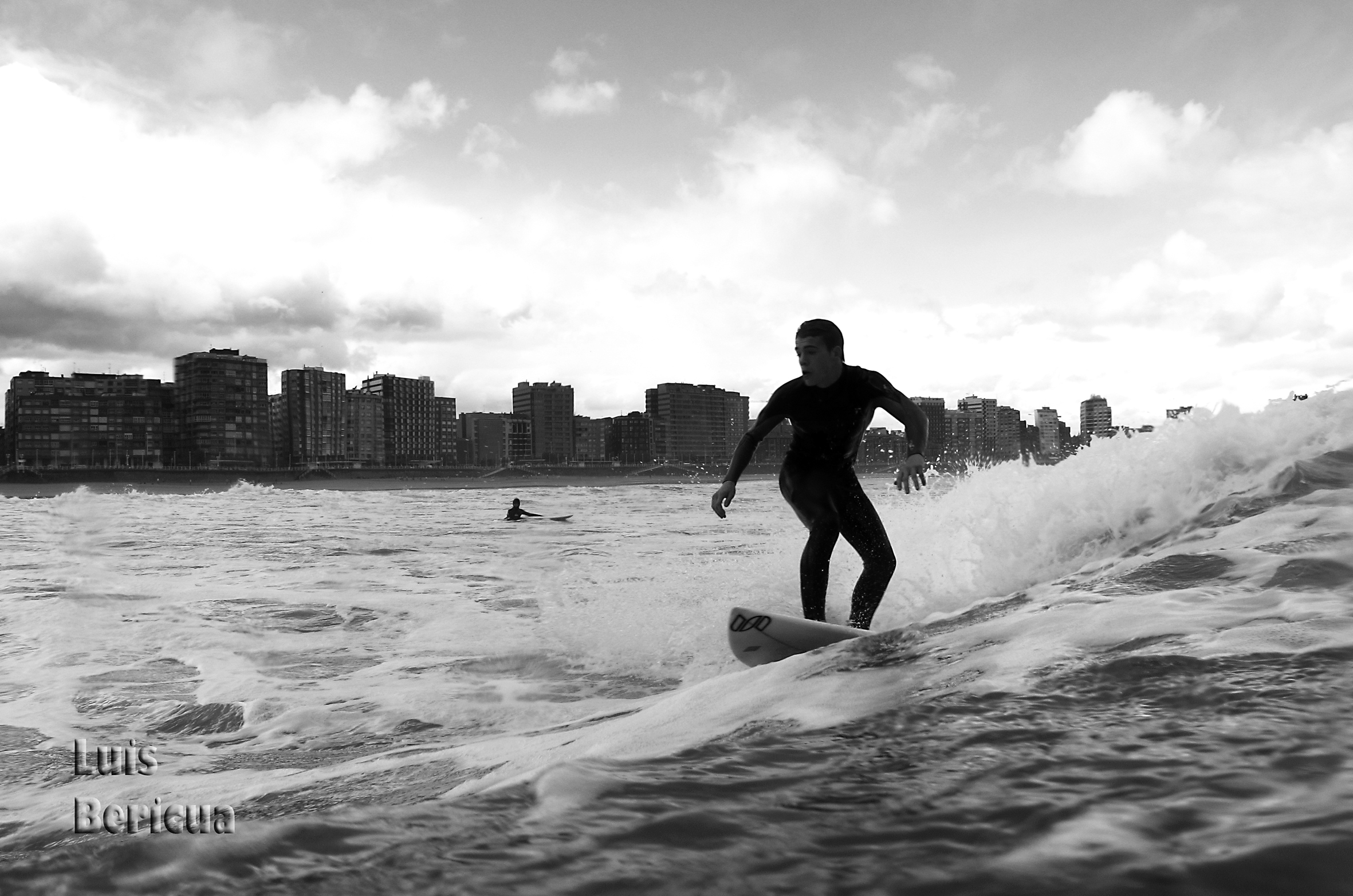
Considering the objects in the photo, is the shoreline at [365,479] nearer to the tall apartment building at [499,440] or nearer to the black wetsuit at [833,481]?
the tall apartment building at [499,440]

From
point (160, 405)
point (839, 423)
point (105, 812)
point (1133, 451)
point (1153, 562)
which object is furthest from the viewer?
point (160, 405)

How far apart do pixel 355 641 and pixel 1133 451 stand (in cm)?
717

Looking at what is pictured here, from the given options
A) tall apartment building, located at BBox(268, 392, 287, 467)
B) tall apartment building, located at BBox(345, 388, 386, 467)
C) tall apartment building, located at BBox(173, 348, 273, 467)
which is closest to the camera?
tall apartment building, located at BBox(173, 348, 273, 467)

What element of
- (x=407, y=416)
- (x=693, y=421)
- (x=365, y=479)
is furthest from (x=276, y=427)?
(x=693, y=421)

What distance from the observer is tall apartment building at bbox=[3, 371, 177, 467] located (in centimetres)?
11238

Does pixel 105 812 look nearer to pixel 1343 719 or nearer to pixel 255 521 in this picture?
pixel 1343 719

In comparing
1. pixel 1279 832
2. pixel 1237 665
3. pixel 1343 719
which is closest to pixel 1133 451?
pixel 1237 665

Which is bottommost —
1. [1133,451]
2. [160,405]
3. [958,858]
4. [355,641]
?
[355,641]

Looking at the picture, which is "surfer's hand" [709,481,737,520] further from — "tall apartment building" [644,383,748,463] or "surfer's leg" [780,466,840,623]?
"tall apartment building" [644,383,748,463]

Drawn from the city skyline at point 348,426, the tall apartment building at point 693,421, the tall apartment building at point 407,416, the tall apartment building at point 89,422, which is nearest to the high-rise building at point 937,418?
the city skyline at point 348,426

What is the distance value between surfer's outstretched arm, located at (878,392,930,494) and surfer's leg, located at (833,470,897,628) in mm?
323

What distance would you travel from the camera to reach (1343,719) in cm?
208

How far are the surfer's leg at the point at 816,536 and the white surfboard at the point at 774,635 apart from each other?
0.58 meters

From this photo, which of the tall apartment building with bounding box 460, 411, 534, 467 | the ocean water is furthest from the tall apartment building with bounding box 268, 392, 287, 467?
the ocean water
